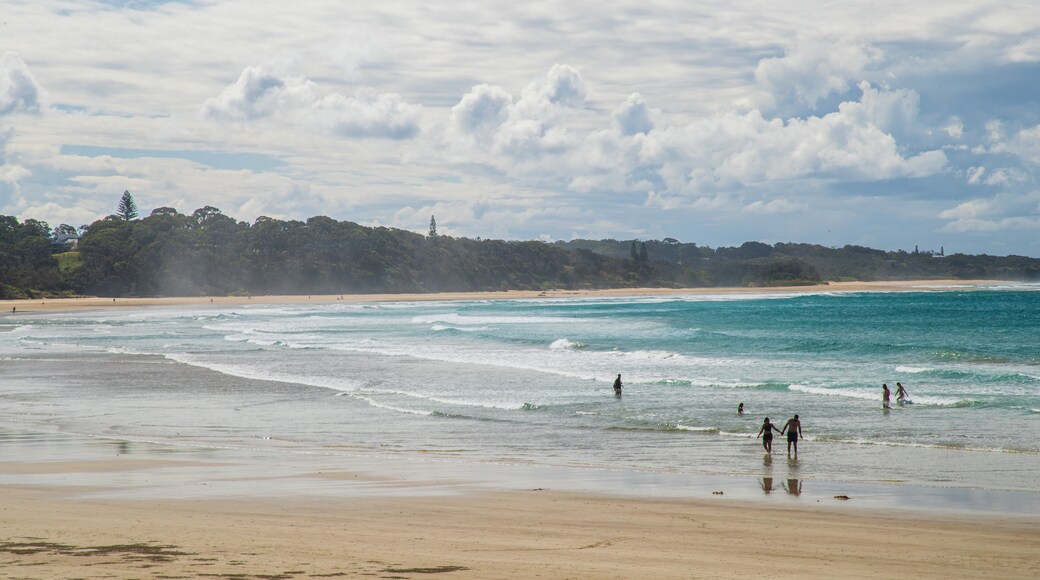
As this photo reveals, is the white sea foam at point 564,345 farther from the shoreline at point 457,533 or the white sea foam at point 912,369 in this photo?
the shoreline at point 457,533

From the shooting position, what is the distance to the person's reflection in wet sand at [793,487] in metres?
16.1

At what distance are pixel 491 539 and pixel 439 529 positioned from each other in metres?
0.94

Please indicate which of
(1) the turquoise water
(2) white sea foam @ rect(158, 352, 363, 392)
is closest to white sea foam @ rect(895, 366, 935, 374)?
(1) the turquoise water

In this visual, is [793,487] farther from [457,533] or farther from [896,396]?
[896,396]

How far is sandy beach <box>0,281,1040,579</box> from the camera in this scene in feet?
34.3

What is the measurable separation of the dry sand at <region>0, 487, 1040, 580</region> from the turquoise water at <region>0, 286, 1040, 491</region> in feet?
14.2

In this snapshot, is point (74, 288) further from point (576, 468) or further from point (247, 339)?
point (576, 468)

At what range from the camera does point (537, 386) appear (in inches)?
1294

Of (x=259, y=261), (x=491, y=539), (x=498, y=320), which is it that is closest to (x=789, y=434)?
(x=491, y=539)

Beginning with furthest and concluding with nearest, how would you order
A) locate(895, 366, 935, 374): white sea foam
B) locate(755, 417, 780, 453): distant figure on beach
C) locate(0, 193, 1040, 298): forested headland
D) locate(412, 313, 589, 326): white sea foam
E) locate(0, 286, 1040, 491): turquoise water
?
locate(0, 193, 1040, 298): forested headland < locate(412, 313, 589, 326): white sea foam < locate(895, 366, 935, 374): white sea foam < locate(0, 286, 1040, 491): turquoise water < locate(755, 417, 780, 453): distant figure on beach

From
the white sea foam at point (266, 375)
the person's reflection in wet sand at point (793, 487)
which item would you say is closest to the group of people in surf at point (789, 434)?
the person's reflection in wet sand at point (793, 487)

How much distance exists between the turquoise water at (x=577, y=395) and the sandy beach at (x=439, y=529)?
3344mm

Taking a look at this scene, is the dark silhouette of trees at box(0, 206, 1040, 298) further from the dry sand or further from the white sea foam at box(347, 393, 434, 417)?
the dry sand

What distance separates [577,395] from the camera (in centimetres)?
3052
